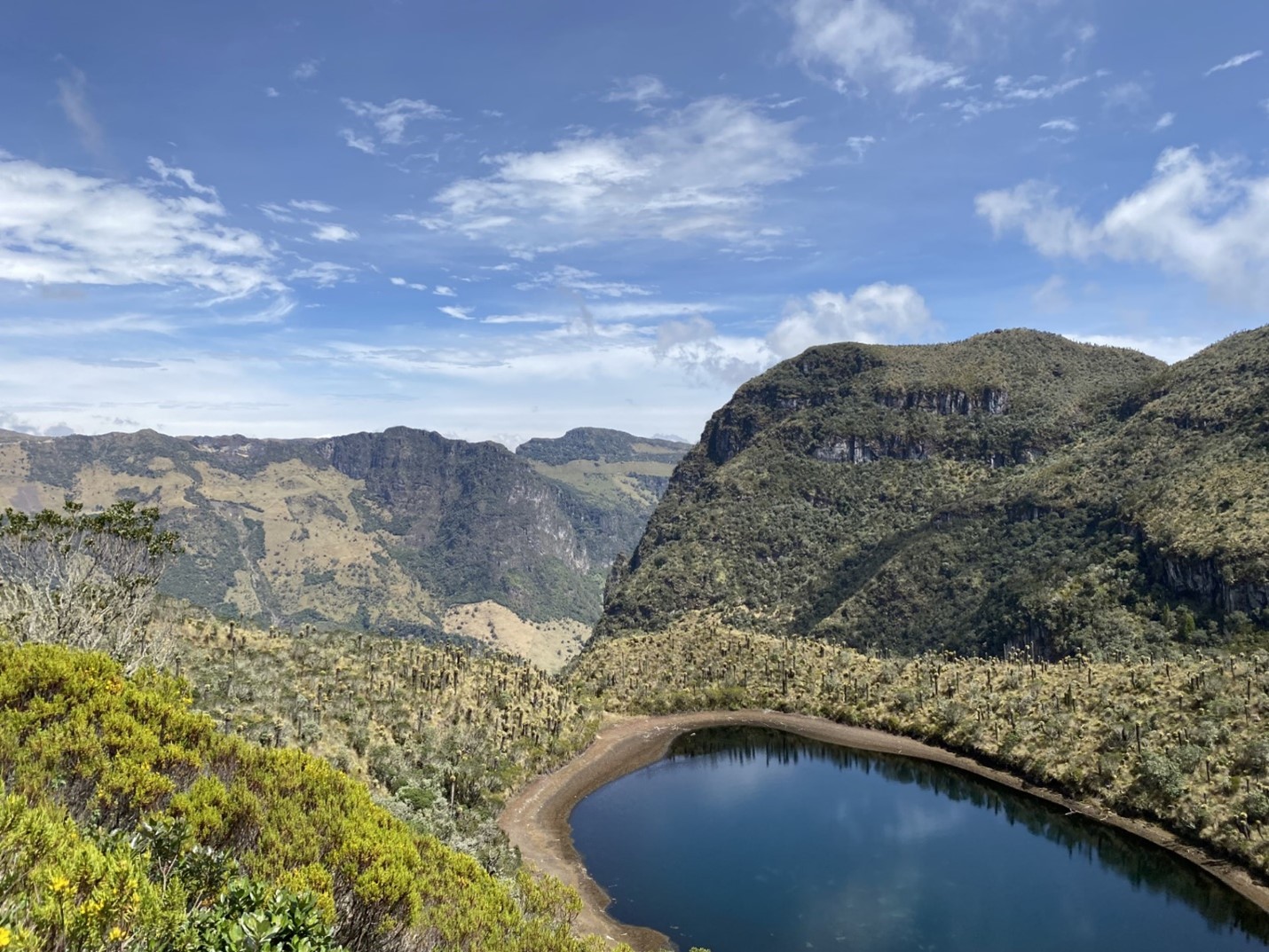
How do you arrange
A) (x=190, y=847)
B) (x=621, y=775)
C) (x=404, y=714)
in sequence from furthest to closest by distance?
(x=621, y=775) < (x=404, y=714) < (x=190, y=847)

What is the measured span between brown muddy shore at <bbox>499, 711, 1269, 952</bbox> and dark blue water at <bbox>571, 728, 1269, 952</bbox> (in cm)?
123

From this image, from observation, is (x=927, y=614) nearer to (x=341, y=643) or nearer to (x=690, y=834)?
(x=690, y=834)

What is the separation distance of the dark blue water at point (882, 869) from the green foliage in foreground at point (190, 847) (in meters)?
30.9

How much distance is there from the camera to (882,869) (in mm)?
57406

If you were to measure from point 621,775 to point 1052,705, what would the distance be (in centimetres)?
4632

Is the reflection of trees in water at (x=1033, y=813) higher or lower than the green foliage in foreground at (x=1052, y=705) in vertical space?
lower

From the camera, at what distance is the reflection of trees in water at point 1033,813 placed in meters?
50.2

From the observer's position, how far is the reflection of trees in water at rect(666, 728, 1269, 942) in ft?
165

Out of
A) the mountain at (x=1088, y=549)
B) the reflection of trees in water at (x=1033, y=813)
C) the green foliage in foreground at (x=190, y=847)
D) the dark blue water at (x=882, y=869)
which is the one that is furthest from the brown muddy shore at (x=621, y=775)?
the mountain at (x=1088, y=549)

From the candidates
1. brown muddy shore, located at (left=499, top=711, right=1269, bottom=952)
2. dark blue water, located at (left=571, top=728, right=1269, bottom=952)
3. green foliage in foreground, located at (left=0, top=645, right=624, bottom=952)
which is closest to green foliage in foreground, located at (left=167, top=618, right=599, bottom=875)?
Answer: brown muddy shore, located at (left=499, top=711, right=1269, bottom=952)

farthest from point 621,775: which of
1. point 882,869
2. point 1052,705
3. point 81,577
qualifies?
point 81,577

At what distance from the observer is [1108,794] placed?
64.2m

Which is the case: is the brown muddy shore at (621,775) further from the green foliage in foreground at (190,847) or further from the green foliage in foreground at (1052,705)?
the green foliage in foreground at (190,847)

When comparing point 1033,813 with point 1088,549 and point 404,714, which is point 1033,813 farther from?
point 1088,549
